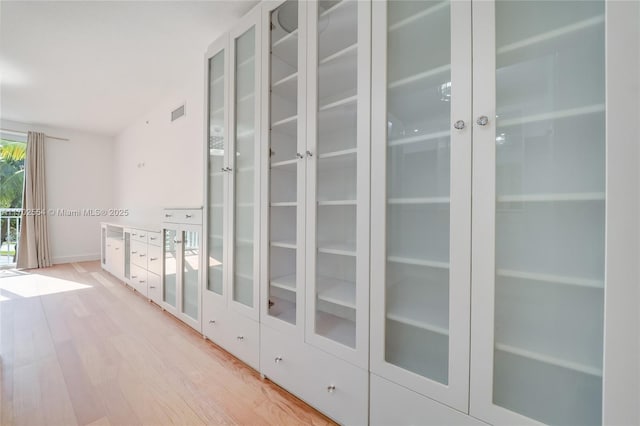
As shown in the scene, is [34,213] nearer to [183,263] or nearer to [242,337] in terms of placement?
[183,263]

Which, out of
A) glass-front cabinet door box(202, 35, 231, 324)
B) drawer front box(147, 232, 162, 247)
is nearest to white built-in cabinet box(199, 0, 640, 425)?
glass-front cabinet door box(202, 35, 231, 324)

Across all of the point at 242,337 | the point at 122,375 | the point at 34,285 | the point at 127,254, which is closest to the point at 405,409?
the point at 242,337

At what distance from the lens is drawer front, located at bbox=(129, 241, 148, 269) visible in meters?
2.95

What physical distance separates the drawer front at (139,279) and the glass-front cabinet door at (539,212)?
10.6ft

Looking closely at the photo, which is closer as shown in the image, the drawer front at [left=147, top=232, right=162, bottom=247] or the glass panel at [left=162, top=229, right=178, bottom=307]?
the glass panel at [left=162, top=229, right=178, bottom=307]

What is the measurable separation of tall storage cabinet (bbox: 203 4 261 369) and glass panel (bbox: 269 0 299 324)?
3.8 inches

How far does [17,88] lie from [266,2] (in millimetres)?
3609

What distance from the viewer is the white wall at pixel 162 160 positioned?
2947 mm

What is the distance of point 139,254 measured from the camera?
121 inches

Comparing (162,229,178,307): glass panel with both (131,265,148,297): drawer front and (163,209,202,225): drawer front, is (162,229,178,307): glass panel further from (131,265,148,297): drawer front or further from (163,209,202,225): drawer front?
(131,265,148,297): drawer front

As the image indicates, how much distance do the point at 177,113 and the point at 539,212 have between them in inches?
143

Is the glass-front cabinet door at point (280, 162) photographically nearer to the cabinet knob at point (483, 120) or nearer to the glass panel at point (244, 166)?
the glass panel at point (244, 166)

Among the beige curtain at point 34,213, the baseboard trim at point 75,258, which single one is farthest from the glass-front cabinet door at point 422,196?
the baseboard trim at point 75,258

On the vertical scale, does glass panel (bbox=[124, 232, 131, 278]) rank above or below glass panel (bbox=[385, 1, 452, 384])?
below
